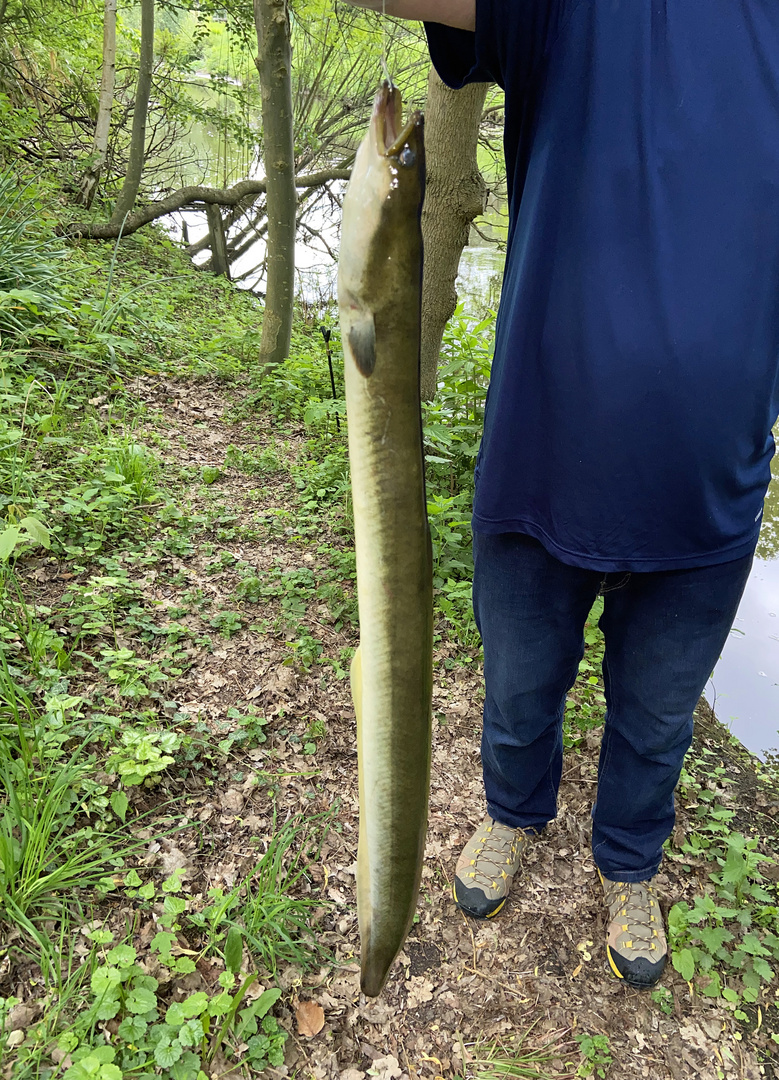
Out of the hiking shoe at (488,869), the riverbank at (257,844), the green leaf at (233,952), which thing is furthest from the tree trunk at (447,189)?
the green leaf at (233,952)

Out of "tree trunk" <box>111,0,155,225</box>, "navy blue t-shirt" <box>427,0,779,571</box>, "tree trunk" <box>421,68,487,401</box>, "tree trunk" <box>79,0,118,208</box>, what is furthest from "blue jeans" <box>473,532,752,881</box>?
"tree trunk" <box>79,0,118,208</box>

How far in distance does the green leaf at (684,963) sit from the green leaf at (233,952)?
126 centimetres

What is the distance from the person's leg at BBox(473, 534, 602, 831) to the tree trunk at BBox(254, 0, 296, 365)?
463 cm

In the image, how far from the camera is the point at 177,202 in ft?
30.4

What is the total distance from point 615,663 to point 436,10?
1422 mm

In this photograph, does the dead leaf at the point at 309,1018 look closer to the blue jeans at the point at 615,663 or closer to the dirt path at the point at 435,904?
the dirt path at the point at 435,904

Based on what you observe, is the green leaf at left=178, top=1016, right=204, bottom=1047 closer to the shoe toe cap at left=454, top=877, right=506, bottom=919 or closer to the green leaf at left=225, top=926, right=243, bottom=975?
the green leaf at left=225, top=926, right=243, bottom=975

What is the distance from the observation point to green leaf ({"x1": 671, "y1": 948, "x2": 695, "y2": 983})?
1878mm

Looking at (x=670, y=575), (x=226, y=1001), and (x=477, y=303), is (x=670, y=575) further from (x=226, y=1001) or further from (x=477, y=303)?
(x=477, y=303)

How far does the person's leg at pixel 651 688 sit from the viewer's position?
1.42 meters

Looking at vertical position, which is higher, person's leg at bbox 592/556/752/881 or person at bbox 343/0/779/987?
person at bbox 343/0/779/987

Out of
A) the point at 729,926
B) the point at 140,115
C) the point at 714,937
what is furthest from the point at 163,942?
the point at 140,115

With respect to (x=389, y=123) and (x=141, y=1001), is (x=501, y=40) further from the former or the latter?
(x=141, y=1001)

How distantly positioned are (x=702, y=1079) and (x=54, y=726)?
212 cm
